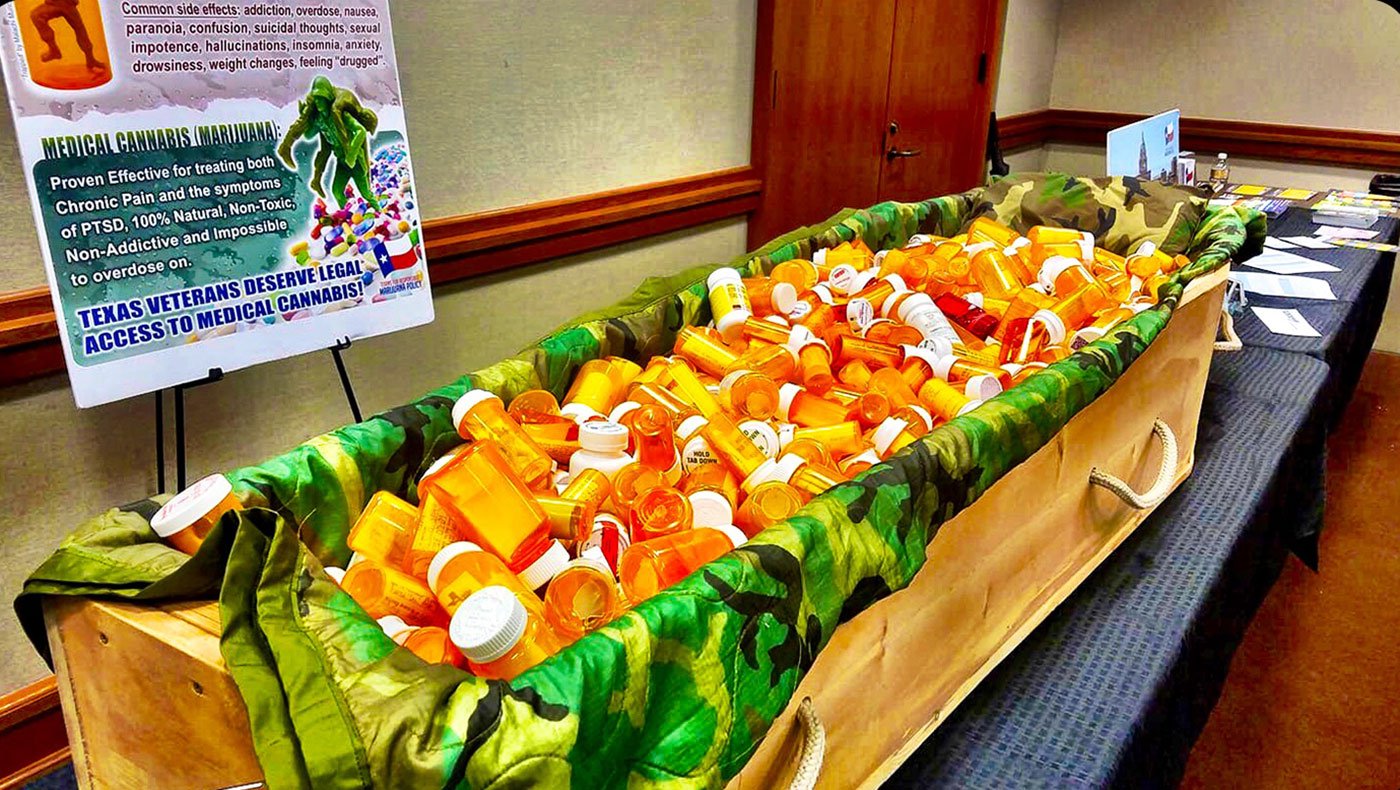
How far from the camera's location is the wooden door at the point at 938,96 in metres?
2.83

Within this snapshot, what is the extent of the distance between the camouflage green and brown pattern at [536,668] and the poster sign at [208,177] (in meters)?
0.47

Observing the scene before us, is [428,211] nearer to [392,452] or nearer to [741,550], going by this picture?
[392,452]

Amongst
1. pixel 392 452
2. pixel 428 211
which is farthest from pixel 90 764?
pixel 428 211

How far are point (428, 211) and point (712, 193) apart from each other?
77 centimetres

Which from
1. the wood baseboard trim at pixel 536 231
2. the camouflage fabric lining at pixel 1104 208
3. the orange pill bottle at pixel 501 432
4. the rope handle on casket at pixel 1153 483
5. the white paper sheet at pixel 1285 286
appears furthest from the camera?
the white paper sheet at pixel 1285 286

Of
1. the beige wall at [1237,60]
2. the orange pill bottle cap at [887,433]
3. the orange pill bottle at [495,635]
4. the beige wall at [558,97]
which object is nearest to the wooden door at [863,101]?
the beige wall at [558,97]

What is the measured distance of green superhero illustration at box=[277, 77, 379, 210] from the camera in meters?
1.20

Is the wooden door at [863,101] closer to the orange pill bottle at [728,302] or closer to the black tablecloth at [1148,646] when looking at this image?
the orange pill bottle at [728,302]

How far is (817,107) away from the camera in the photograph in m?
2.45

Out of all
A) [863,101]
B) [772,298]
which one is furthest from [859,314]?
[863,101]

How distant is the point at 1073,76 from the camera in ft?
13.3

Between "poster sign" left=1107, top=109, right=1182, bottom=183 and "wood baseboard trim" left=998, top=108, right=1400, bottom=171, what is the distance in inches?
52.2

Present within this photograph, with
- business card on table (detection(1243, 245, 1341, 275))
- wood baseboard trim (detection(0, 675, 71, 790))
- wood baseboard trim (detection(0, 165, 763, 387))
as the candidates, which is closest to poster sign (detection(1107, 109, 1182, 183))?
business card on table (detection(1243, 245, 1341, 275))

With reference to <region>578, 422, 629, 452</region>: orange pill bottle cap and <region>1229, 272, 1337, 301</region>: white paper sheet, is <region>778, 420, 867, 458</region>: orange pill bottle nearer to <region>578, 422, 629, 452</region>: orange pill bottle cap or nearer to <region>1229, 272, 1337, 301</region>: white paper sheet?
<region>578, 422, 629, 452</region>: orange pill bottle cap
